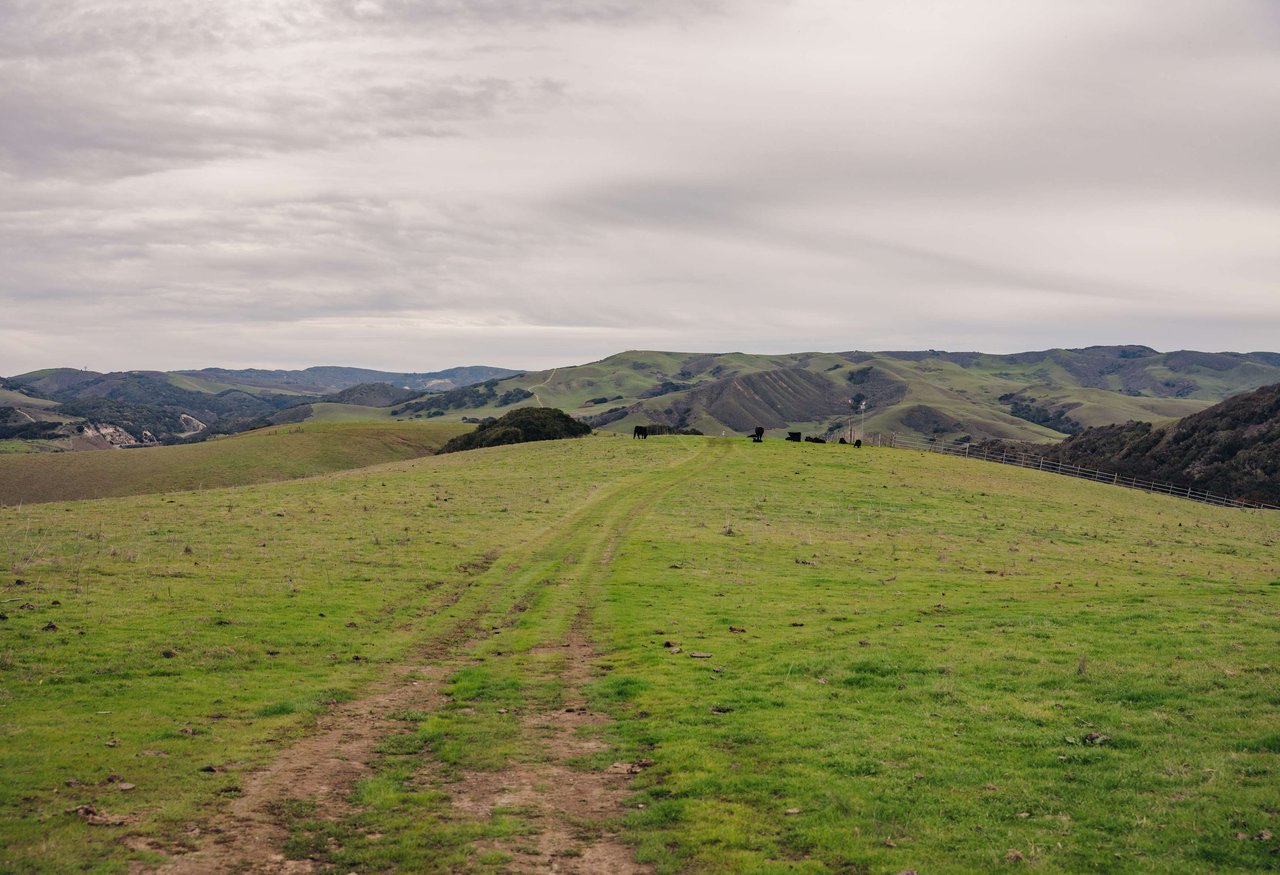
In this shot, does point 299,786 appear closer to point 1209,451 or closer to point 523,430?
point 523,430

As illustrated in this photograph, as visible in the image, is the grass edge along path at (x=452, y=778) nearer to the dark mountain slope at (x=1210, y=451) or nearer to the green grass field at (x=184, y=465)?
the green grass field at (x=184, y=465)

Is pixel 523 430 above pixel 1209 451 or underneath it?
above

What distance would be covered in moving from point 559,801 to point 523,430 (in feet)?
344

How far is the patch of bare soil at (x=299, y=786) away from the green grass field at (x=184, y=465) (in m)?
62.6

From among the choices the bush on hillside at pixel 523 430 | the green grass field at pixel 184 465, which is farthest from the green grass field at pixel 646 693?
the bush on hillside at pixel 523 430

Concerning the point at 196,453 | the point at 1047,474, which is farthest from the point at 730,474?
the point at 196,453

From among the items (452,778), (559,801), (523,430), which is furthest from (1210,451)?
(452,778)

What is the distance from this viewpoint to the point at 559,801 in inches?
493

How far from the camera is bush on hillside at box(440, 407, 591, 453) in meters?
114

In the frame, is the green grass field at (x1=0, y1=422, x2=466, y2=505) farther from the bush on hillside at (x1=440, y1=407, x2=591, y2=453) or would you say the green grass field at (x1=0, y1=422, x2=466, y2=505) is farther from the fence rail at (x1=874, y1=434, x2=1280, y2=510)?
the fence rail at (x1=874, y1=434, x2=1280, y2=510)

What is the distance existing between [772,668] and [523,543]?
1992 centimetres

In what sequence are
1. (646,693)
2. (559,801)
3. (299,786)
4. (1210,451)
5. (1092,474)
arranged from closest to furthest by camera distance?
(559,801)
(299,786)
(646,693)
(1092,474)
(1210,451)

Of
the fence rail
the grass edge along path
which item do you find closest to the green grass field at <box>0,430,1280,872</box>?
the grass edge along path

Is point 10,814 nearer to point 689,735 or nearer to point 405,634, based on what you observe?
point 689,735
